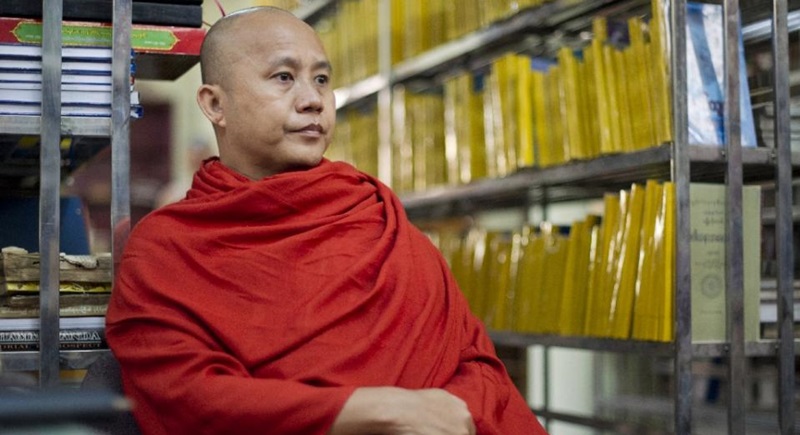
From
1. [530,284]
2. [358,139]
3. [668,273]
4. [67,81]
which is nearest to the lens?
[67,81]

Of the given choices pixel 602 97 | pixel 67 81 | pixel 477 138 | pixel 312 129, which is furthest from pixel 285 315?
pixel 477 138

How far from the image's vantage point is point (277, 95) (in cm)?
166

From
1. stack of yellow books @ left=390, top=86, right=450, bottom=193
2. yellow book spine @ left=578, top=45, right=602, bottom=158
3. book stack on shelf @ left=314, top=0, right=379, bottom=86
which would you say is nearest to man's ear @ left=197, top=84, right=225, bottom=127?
yellow book spine @ left=578, top=45, right=602, bottom=158

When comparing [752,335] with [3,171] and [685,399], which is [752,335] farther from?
[3,171]

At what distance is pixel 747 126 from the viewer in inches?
92.2

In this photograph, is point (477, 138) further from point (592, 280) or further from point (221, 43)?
point (221, 43)

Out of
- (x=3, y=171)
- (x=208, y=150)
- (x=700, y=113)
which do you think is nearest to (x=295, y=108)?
(x=3, y=171)

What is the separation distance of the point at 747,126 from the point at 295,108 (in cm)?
116

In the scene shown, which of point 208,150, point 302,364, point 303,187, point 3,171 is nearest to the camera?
point 302,364

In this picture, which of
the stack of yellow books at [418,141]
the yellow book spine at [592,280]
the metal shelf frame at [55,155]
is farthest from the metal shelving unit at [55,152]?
the stack of yellow books at [418,141]

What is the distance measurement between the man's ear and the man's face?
29mm

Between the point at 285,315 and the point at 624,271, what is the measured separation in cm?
118

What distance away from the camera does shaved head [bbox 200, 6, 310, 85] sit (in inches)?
67.2

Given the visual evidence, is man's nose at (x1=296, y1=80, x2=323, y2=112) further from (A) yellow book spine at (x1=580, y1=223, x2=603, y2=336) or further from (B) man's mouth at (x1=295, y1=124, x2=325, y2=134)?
(A) yellow book spine at (x1=580, y1=223, x2=603, y2=336)
